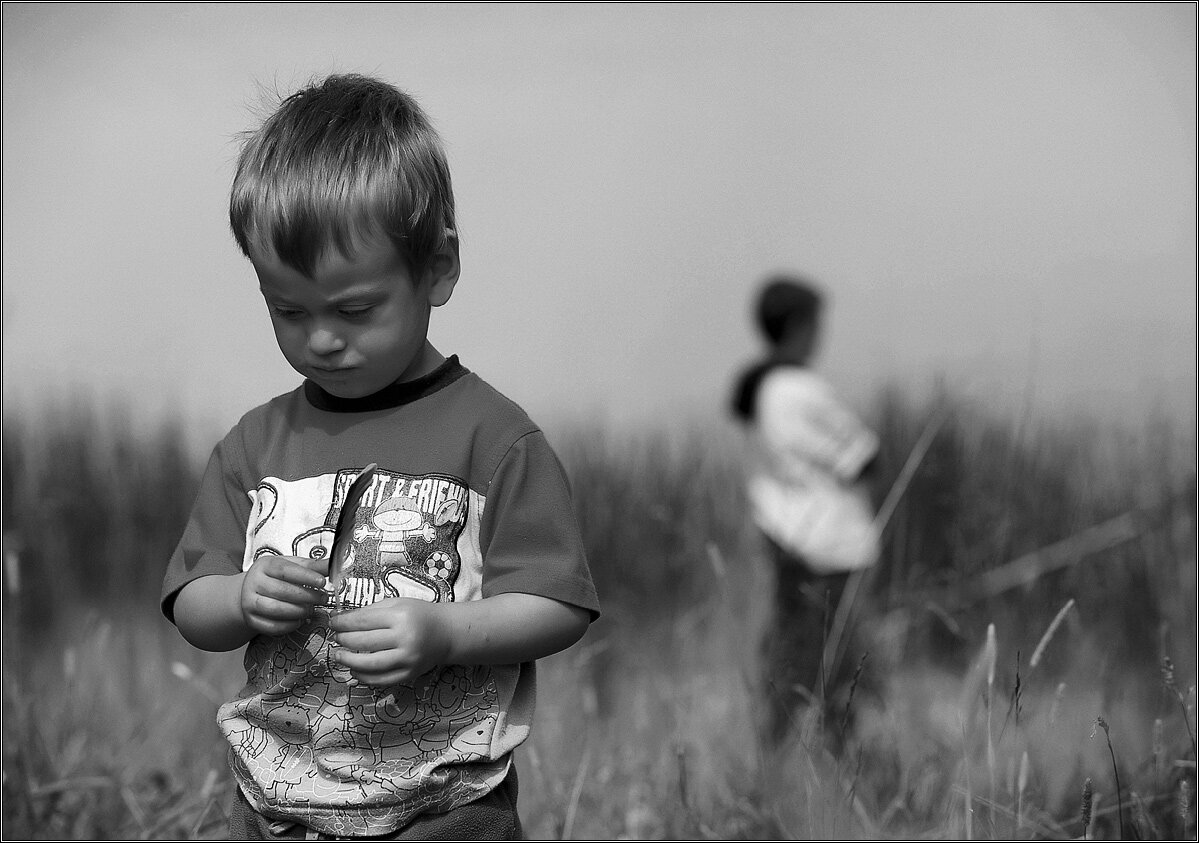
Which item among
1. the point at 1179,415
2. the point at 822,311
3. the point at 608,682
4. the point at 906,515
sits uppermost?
the point at 822,311

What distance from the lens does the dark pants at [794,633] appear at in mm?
3340

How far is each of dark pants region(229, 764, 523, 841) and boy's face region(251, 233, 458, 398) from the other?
1.85 feet

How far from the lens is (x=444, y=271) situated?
65.4 inches

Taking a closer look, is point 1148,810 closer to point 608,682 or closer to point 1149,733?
point 1149,733

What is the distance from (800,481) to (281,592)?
100 inches

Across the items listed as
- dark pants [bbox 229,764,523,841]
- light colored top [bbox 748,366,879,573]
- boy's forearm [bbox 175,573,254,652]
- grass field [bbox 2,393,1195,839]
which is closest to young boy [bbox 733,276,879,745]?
light colored top [bbox 748,366,879,573]

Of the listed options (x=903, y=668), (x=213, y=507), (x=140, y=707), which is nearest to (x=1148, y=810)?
(x=903, y=668)

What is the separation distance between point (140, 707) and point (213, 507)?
A: 6.43 ft

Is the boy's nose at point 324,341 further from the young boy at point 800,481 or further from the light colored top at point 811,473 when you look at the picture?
the light colored top at point 811,473

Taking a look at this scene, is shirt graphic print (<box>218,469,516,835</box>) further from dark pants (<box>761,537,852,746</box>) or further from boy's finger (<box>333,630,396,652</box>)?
dark pants (<box>761,537,852,746</box>)

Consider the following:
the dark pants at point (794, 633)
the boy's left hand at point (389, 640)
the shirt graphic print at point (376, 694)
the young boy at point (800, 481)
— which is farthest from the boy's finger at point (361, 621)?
the young boy at point (800, 481)

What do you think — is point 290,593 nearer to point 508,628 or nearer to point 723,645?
point 508,628

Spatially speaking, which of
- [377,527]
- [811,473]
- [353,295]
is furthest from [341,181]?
[811,473]

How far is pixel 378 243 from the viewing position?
1548mm
